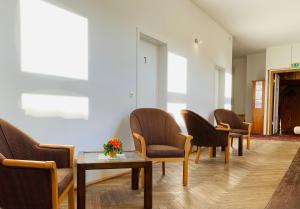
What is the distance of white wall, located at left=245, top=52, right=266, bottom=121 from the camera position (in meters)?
9.70

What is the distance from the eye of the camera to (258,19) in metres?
6.16

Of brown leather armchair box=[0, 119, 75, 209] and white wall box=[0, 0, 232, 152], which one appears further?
white wall box=[0, 0, 232, 152]

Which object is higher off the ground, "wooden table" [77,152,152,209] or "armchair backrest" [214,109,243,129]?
"armchair backrest" [214,109,243,129]

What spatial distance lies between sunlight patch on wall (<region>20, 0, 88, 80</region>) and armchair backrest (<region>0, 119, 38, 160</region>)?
Answer: 0.61m

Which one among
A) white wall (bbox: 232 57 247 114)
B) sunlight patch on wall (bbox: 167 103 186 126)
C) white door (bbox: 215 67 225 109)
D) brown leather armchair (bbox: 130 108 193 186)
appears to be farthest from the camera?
white wall (bbox: 232 57 247 114)

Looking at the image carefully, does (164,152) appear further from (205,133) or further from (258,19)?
(258,19)

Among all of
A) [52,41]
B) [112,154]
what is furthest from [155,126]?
[52,41]

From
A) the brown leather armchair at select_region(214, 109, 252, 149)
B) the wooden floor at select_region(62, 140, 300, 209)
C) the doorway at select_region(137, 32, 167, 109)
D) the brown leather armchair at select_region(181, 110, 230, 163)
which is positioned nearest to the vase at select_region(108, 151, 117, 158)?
the wooden floor at select_region(62, 140, 300, 209)

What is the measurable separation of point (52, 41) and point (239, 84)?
916 centimetres

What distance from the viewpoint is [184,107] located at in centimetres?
514

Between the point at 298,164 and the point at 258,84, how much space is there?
24.6ft

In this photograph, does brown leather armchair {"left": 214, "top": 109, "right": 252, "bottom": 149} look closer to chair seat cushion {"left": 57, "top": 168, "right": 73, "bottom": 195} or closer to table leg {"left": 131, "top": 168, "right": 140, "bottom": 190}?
table leg {"left": 131, "top": 168, "right": 140, "bottom": 190}

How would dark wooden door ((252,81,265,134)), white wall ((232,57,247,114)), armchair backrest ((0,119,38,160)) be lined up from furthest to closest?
white wall ((232,57,247,114)), dark wooden door ((252,81,265,134)), armchair backrest ((0,119,38,160))

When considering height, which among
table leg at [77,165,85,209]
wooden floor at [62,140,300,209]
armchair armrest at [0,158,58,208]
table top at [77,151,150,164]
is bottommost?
wooden floor at [62,140,300,209]
